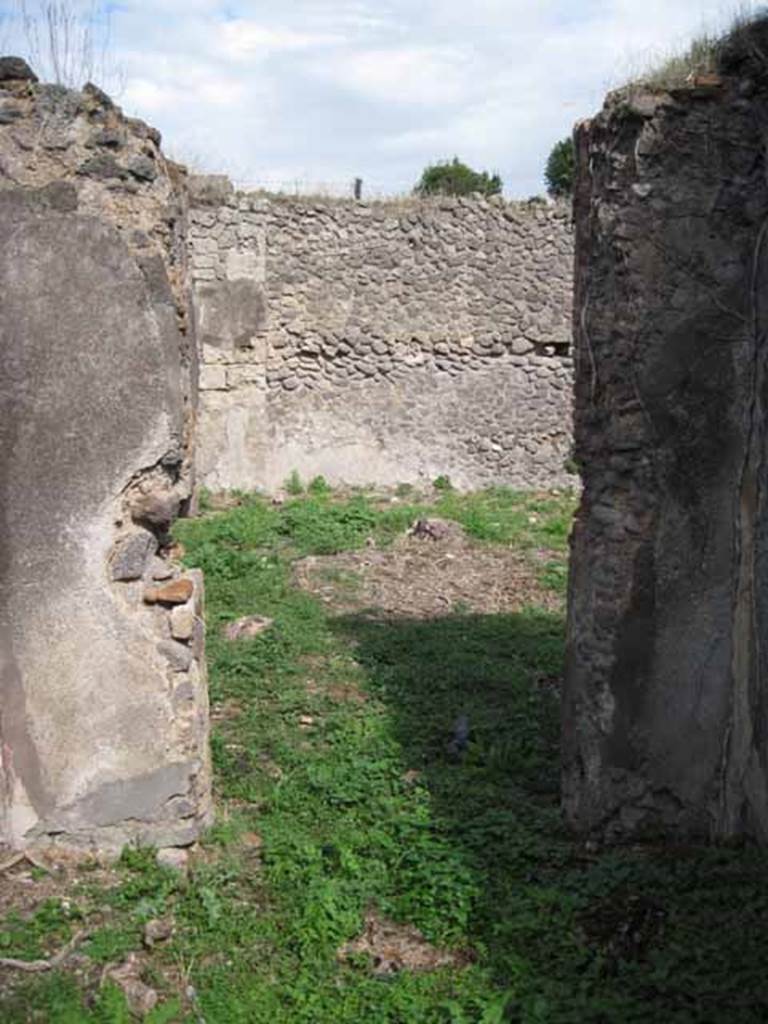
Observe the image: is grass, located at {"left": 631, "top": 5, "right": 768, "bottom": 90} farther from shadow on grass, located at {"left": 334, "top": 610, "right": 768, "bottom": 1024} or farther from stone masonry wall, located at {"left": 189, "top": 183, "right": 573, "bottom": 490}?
stone masonry wall, located at {"left": 189, "top": 183, "right": 573, "bottom": 490}

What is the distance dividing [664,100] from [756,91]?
1.07ft

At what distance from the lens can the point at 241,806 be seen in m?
4.91

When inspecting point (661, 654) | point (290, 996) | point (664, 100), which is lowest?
point (290, 996)

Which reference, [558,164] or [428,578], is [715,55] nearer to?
[428,578]

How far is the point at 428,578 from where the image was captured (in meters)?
8.66

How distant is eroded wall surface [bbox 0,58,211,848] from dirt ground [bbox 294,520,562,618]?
3.49 metres

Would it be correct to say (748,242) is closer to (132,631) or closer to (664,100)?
(664,100)

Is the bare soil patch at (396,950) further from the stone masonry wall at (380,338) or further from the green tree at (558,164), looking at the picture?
the green tree at (558,164)

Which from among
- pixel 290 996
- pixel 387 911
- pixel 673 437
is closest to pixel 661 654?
pixel 673 437

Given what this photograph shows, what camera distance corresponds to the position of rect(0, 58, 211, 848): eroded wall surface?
162 inches

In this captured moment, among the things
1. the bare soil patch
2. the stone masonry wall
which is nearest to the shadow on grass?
the bare soil patch

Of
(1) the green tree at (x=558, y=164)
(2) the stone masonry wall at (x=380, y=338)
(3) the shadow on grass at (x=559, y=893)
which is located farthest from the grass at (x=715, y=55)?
(1) the green tree at (x=558, y=164)

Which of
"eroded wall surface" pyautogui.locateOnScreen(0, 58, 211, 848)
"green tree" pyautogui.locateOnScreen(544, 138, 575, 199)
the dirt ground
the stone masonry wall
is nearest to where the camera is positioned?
"eroded wall surface" pyautogui.locateOnScreen(0, 58, 211, 848)

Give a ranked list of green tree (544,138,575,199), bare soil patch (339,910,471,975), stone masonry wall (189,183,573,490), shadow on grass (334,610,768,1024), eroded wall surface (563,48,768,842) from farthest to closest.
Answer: green tree (544,138,575,199)
stone masonry wall (189,183,573,490)
eroded wall surface (563,48,768,842)
bare soil patch (339,910,471,975)
shadow on grass (334,610,768,1024)
